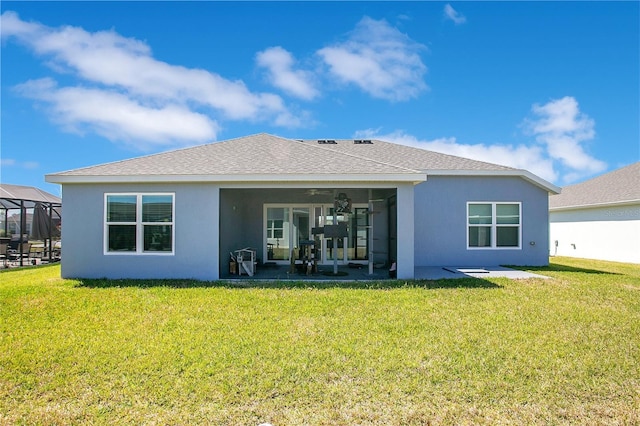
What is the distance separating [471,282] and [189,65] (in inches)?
438

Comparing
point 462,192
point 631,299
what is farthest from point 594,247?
point 631,299

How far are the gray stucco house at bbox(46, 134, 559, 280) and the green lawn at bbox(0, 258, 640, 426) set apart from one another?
2373 mm

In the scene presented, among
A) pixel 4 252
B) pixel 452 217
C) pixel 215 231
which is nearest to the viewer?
pixel 215 231

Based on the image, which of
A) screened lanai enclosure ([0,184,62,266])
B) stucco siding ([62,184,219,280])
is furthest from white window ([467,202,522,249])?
screened lanai enclosure ([0,184,62,266])

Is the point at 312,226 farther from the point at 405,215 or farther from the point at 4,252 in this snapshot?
the point at 4,252

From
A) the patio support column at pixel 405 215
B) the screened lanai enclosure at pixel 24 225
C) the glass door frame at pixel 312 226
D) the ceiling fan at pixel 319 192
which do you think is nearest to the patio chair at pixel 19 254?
the screened lanai enclosure at pixel 24 225

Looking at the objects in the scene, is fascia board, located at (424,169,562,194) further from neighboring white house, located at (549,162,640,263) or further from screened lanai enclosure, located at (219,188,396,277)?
neighboring white house, located at (549,162,640,263)

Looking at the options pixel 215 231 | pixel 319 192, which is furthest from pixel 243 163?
pixel 319 192

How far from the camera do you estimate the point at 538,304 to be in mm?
7457

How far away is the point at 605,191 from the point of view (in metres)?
19.1

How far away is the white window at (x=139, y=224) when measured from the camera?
34.1 feet

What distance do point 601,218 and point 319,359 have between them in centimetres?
1915

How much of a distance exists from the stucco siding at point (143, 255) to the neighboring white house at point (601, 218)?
16755 mm

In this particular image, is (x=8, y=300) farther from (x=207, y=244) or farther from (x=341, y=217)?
(x=341, y=217)
